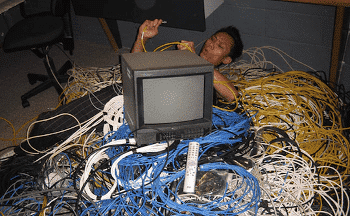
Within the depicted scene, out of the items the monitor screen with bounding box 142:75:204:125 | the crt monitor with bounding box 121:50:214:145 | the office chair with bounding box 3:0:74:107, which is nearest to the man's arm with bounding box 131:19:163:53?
the crt monitor with bounding box 121:50:214:145

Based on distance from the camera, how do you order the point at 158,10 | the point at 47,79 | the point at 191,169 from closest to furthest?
the point at 191,169, the point at 158,10, the point at 47,79

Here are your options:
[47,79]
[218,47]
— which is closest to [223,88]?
[218,47]

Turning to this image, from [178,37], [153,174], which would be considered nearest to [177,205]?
[153,174]

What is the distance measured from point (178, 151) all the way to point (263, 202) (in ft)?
1.40

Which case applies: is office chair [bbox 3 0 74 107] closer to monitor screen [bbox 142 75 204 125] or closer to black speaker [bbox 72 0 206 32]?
black speaker [bbox 72 0 206 32]

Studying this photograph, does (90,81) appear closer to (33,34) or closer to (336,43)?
(33,34)

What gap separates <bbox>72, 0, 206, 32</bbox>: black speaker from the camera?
195 cm

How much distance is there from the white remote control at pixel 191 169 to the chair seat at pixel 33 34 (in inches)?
66.0

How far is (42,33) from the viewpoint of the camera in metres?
2.31

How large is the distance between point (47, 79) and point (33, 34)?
50 centimetres

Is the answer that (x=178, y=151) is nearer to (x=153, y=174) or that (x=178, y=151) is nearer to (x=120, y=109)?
(x=153, y=174)

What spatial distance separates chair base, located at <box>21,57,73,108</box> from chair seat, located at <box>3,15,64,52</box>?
245mm

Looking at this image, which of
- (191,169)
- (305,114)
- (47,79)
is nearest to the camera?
(191,169)

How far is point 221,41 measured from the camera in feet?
6.36
